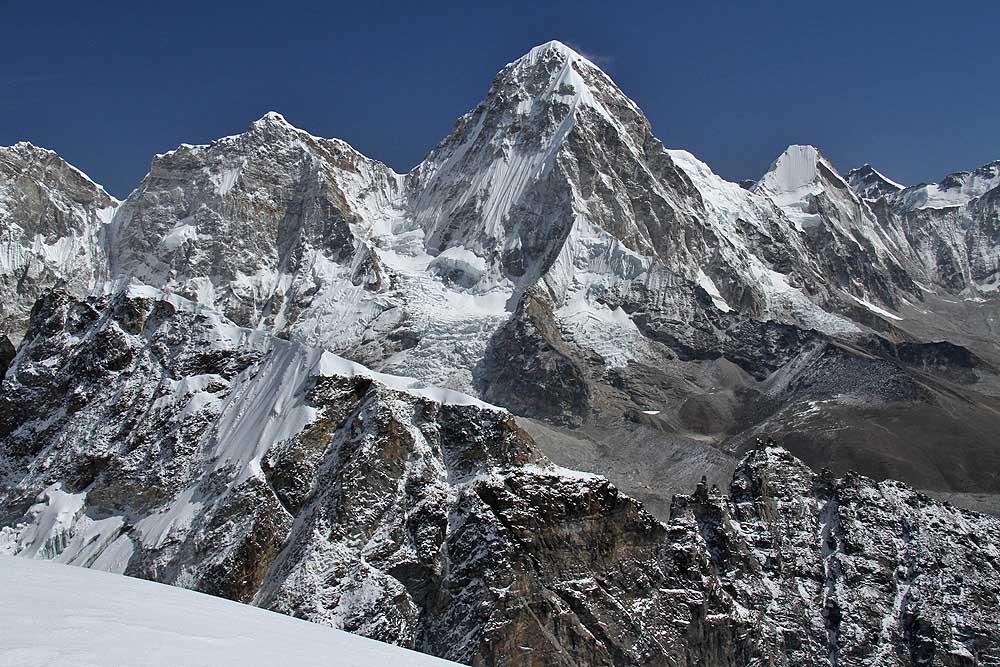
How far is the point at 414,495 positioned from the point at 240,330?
26.3 metres

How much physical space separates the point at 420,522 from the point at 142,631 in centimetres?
3877

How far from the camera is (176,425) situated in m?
68.1

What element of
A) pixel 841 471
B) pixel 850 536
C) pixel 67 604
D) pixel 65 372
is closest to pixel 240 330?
pixel 65 372

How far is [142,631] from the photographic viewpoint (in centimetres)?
1574

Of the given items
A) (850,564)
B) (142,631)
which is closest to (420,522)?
(142,631)

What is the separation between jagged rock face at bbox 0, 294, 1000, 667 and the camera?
5166 centimetres

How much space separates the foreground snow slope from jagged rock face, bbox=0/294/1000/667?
30570 millimetres

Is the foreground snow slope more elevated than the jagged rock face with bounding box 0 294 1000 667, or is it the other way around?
the jagged rock face with bounding box 0 294 1000 667

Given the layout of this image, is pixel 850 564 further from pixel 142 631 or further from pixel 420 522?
pixel 142 631

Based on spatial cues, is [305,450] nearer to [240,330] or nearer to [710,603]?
[240,330]

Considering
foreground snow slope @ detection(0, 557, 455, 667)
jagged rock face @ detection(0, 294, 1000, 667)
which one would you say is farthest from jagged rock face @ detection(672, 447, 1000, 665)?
foreground snow slope @ detection(0, 557, 455, 667)

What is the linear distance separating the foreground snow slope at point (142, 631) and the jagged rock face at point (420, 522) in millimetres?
30570

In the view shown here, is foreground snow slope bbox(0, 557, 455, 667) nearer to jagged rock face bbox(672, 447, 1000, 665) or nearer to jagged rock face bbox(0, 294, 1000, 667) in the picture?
jagged rock face bbox(0, 294, 1000, 667)

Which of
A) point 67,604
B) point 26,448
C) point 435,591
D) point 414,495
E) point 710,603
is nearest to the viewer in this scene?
point 67,604
